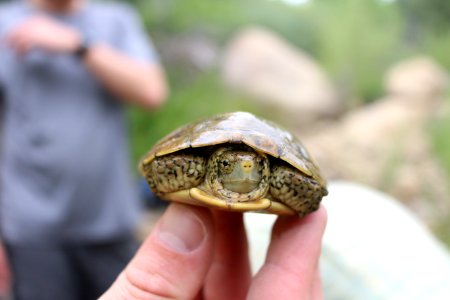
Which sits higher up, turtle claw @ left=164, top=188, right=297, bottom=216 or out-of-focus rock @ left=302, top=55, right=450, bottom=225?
out-of-focus rock @ left=302, top=55, right=450, bottom=225

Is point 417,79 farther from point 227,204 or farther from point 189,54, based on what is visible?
point 227,204

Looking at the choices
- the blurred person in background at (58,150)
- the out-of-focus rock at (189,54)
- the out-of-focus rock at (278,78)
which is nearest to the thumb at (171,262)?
the blurred person in background at (58,150)

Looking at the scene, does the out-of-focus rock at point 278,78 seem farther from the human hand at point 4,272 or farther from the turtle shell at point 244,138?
the turtle shell at point 244,138

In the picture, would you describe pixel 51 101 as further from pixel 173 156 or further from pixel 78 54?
pixel 173 156

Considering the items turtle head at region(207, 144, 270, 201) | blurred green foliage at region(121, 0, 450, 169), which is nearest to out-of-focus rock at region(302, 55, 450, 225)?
blurred green foliage at region(121, 0, 450, 169)

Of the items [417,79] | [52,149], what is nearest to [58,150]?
[52,149]

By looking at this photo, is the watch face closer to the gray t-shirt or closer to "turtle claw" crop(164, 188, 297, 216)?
the gray t-shirt
